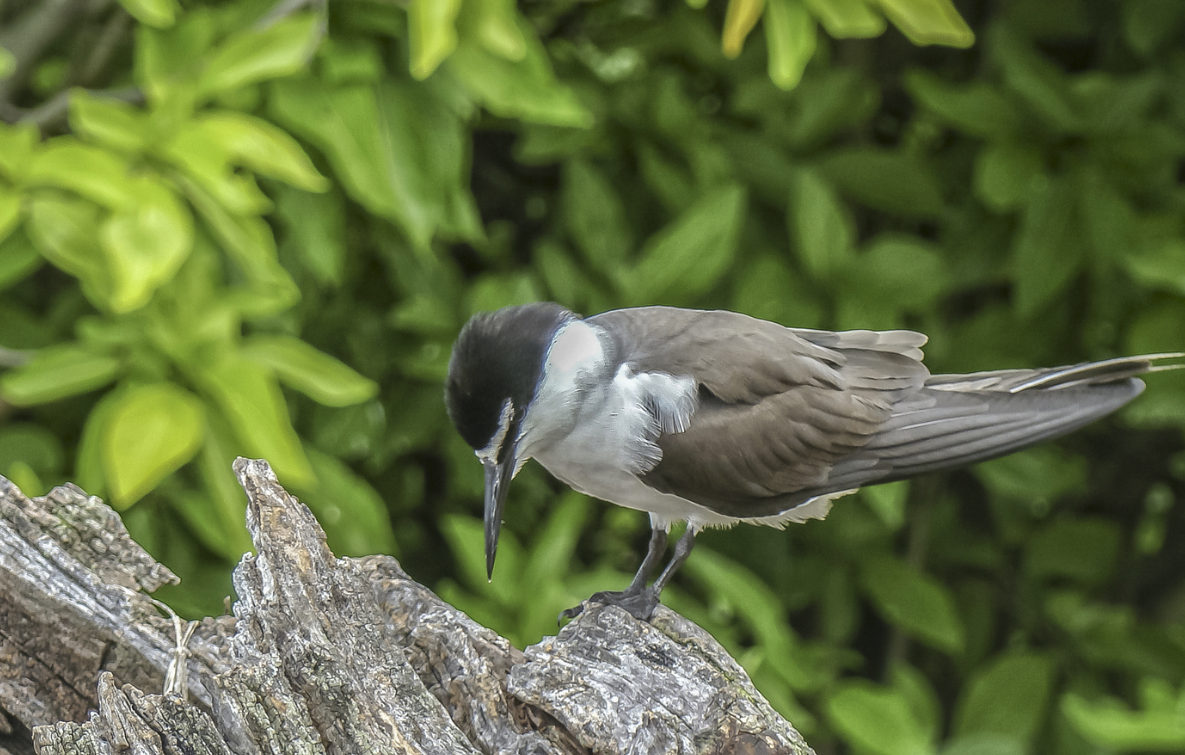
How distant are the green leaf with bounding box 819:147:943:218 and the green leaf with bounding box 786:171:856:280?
0.21 metres

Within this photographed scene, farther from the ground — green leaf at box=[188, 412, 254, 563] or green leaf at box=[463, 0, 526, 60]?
green leaf at box=[463, 0, 526, 60]

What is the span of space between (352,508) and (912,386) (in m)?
1.29

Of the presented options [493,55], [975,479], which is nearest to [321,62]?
[493,55]

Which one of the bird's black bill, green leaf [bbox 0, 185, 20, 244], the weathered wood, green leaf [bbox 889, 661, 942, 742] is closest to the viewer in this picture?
the weathered wood

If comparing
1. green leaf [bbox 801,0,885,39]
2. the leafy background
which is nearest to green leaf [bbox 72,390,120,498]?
the leafy background

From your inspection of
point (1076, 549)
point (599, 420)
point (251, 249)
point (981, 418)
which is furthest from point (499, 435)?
point (1076, 549)

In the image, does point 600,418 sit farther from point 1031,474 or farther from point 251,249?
point 1031,474

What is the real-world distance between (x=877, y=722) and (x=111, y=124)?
229 centimetres

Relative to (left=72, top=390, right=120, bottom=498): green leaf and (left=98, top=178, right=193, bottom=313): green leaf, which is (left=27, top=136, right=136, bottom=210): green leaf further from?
(left=72, top=390, right=120, bottom=498): green leaf

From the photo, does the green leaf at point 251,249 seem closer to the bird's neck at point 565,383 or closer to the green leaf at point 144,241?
the green leaf at point 144,241

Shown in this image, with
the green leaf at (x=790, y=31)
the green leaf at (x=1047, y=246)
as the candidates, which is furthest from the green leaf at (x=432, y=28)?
the green leaf at (x=1047, y=246)

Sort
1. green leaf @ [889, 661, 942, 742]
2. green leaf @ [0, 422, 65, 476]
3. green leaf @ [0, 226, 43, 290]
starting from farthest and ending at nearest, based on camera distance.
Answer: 1. green leaf @ [889, 661, 942, 742]
2. green leaf @ [0, 422, 65, 476]
3. green leaf @ [0, 226, 43, 290]

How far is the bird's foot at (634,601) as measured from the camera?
1955 mm

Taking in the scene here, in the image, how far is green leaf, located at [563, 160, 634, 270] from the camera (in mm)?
2748
